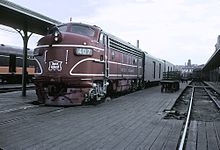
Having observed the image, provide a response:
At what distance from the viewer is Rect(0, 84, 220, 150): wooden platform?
645cm

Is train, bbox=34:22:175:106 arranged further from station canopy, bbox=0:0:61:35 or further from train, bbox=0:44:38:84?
train, bbox=0:44:38:84

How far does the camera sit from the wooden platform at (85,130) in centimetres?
645

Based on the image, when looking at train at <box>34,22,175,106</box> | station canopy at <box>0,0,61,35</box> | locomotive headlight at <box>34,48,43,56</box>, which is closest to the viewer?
train at <box>34,22,175,106</box>

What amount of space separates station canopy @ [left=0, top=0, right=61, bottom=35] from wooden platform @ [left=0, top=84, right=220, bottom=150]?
4548 millimetres

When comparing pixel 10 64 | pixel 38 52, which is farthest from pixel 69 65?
pixel 10 64

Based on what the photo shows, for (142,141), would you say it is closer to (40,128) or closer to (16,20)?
(40,128)

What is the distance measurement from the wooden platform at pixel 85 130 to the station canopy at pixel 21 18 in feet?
14.9

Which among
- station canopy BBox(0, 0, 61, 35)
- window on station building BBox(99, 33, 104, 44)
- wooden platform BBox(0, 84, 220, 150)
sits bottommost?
wooden platform BBox(0, 84, 220, 150)

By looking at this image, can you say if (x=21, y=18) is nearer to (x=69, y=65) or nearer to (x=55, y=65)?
(x=55, y=65)

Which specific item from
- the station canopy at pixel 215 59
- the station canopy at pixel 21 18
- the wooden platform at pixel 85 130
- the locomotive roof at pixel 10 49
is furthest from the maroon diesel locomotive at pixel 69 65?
A: the locomotive roof at pixel 10 49

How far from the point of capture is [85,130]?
787 cm

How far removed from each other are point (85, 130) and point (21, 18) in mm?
9556

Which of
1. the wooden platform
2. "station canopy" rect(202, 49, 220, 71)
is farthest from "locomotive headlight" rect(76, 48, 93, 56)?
"station canopy" rect(202, 49, 220, 71)

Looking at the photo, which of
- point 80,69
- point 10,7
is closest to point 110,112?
point 80,69
